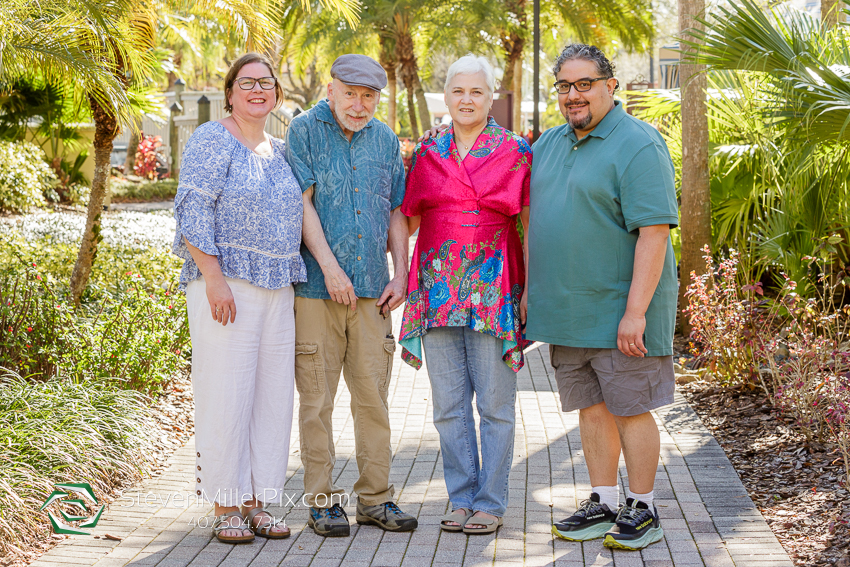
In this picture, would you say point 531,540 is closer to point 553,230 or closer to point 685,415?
point 553,230

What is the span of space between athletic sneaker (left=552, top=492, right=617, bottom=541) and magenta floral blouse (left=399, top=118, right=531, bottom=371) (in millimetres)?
730

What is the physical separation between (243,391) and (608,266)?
1625 mm

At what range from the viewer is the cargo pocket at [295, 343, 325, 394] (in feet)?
11.9

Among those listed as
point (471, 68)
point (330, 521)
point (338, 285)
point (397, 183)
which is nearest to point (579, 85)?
point (471, 68)

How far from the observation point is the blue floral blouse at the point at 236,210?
11.0 ft

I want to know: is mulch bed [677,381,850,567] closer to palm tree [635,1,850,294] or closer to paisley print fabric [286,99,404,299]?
palm tree [635,1,850,294]

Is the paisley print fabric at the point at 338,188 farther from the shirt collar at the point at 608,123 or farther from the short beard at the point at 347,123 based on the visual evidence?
the shirt collar at the point at 608,123

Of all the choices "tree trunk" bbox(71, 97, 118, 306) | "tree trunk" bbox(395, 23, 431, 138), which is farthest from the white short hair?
"tree trunk" bbox(395, 23, 431, 138)

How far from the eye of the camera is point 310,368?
362 centimetres

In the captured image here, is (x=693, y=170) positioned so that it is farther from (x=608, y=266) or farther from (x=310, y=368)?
(x=310, y=368)

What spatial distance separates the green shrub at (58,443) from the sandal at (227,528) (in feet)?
2.45

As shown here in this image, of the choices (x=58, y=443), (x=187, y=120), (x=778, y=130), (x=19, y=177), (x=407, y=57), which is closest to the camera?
(x=58, y=443)

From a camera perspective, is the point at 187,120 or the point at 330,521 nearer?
the point at 330,521

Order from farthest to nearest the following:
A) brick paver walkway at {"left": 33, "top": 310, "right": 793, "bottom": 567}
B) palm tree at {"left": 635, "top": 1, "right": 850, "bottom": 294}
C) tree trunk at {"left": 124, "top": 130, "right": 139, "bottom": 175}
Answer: tree trunk at {"left": 124, "top": 130, "right": 139, "bottom": 175} < palm tree at {"left": 635, "top": 1, "right": 850, "bottom": 294} < brick paver walkway at {"left": 33, "top": 310, "right": 793, "bottom": 567}
